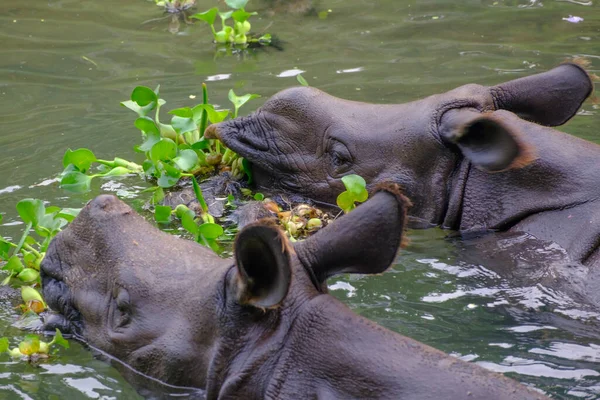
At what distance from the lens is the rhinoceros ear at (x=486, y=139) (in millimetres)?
6242

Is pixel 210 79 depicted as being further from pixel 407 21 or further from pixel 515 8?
pixel 515 8

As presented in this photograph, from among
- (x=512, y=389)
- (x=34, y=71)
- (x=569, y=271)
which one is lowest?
(x=34, y=71)

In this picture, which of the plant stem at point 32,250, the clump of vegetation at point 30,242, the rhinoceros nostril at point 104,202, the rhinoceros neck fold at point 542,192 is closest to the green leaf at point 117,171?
the clump of vegetation at point 30,242

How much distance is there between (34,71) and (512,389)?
8.73 meters

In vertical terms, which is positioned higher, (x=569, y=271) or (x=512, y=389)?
(x=512, y=389)

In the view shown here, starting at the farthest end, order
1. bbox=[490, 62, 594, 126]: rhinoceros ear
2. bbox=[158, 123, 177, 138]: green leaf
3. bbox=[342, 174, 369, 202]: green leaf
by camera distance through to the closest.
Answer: bbox=[158, 123, 177, 138]: green leaf
bbox=[490, 62, 594, 126]: rhinoceros ear
bbox=[342, 174, 369, 202]: green leaf

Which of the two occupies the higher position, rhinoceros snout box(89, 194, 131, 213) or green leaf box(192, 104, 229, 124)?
rhinoceros snout box(89, 194, 131, 213)

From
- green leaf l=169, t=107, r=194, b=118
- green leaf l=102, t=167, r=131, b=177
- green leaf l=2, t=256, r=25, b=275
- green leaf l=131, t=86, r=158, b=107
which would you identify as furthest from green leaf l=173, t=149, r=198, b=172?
green leaf l=2, t=256, r=25, b=275

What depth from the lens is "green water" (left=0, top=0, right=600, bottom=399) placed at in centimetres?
552

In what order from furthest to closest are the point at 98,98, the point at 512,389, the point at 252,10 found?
the point at 252,10, the point at 98,98, the point at 512,389

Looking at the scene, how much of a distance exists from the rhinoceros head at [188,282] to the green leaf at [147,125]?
184 centimetres

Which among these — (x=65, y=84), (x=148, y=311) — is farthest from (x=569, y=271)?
(x=65, y=84)

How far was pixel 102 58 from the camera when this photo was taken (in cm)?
1183

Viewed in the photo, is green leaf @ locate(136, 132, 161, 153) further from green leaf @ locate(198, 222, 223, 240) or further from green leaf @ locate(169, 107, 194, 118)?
green leaf @ locate(198, 222, 223, 240)
